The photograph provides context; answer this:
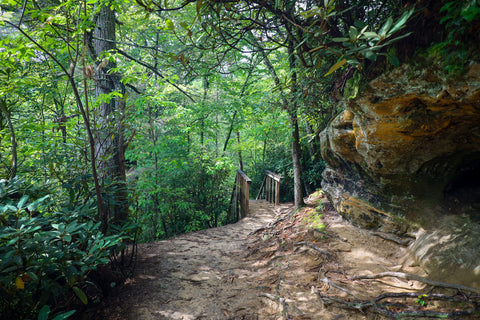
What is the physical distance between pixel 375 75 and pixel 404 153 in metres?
0.95

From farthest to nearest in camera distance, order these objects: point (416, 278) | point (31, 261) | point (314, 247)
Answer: point (314, 247) < point (416, 278) < point (31, 261)

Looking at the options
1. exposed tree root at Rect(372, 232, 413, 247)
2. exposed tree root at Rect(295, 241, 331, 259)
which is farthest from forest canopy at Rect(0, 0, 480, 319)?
exposed tree root at Rect(295, 241, 331, 259)

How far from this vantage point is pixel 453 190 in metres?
2.66

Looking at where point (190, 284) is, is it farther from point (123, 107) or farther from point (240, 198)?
point (240, 198)

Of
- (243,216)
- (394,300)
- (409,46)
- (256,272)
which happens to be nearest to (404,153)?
(409,46)

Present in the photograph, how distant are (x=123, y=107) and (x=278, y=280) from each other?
287cm

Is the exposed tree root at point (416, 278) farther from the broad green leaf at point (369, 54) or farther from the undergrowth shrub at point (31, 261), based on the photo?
the undergrowth shrub at point (31, 261)

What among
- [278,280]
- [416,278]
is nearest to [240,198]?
[278,280]

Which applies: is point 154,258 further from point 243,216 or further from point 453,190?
point 453,190

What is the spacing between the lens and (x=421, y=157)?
2.57 m

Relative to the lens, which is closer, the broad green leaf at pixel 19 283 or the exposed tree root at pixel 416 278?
the broad green leaf at pixel 19 283

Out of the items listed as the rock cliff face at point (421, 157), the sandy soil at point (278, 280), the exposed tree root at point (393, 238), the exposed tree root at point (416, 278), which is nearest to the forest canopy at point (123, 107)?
the rock cliff face at point (421, 157)

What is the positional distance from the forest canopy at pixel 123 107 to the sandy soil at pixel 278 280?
0.59 m

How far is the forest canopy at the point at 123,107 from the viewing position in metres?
1.71
